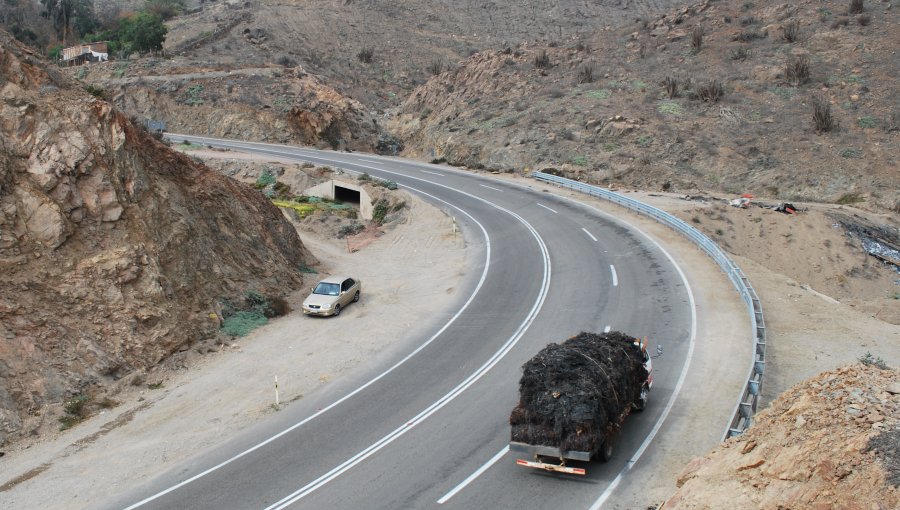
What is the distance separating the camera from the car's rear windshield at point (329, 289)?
25688 millimetres

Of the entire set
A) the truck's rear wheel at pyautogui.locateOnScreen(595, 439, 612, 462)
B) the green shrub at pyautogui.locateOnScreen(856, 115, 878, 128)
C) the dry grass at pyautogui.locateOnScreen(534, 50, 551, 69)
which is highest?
the dry grass at pyautogui.locateOnScreen(534, 50, 551, 69)

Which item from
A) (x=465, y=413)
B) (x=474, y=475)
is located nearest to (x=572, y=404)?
(x=474, y=475)

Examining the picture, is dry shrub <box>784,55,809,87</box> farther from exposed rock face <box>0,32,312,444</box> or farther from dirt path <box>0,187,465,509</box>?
exposed rock face <box>0,32,312,444</box>

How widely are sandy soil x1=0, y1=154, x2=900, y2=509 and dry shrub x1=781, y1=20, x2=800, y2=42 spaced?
110ft

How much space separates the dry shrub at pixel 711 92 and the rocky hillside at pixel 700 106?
14 cm

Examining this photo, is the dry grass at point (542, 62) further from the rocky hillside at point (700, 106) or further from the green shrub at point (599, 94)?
the green shrub at point (599, 94)

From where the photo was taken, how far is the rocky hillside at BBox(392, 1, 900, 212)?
4400 cm

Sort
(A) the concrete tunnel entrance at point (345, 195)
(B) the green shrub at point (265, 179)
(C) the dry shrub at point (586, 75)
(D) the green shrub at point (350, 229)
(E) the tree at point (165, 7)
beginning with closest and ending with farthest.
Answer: (D) the green shrub at point (350, 229) → (A) the concrete tunnel entrance at point (345, 195) → (B) the green shrub at point (265, 179) → (C) the dry shrub at point (586, 75) → (E) the tree at point (165, 7)

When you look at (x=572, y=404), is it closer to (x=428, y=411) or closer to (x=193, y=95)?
(x=428, y=411)

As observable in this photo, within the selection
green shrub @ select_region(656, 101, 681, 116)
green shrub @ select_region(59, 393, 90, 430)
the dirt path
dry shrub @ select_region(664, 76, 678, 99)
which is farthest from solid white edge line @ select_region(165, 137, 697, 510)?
dry shrub @ select_region(664, 76, 678, 99)

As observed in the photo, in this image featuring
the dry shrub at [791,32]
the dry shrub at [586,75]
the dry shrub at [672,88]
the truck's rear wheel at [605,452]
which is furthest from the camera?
the dry shrub at [586,75]

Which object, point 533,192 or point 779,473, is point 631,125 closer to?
point 533,192

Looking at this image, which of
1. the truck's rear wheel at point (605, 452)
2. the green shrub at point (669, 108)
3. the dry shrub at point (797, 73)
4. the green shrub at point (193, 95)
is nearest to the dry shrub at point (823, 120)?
the dry shrub at point (797, 73)

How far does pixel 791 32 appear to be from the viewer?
57406 millimetres
